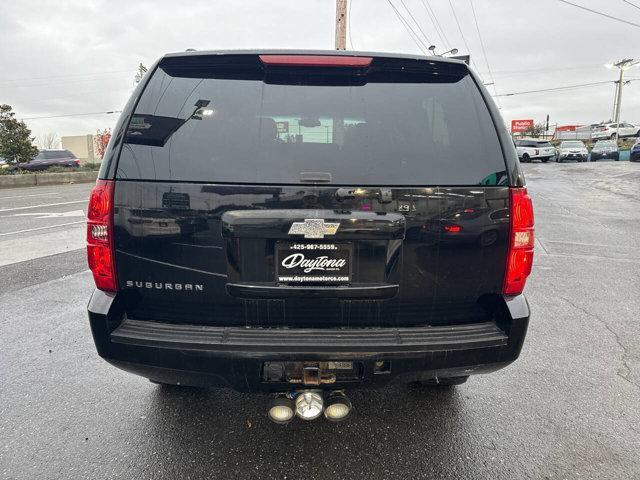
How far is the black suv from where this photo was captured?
76.5 inches

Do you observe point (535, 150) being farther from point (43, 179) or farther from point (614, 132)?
point (43, 179)

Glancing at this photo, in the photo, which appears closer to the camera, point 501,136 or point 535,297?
point 501,136

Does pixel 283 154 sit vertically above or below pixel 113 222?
above

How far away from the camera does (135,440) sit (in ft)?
8.13

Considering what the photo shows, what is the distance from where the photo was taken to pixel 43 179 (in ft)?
74.5

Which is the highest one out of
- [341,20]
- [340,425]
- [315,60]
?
[341,20]

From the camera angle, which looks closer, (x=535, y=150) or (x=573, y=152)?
(x=573, y=152)

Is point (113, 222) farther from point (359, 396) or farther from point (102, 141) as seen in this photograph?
point (102, 141)

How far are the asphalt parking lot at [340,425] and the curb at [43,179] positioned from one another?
2033 cm

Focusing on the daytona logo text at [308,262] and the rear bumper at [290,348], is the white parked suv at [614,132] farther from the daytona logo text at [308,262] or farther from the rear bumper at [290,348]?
the daytona logo text at [308,262]

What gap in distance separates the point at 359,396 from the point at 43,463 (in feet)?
6.13

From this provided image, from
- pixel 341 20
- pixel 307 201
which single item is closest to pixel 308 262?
pixel 307 201

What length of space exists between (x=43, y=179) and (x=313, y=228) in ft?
84.1

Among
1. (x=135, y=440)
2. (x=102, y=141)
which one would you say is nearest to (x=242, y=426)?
(x=135, y=440)
